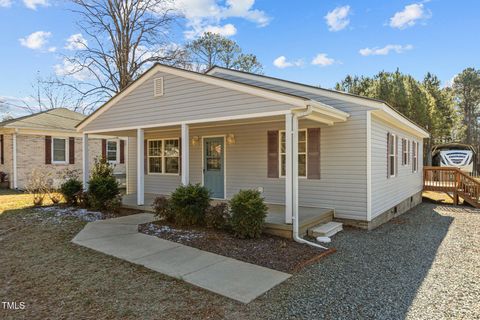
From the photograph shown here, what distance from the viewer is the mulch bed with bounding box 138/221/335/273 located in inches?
185

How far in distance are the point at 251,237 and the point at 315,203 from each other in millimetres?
2725

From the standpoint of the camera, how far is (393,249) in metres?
5.75

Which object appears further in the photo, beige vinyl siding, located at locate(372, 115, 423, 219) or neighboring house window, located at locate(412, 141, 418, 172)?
neighboring house window, located at locate(412, 141, 418, 172)

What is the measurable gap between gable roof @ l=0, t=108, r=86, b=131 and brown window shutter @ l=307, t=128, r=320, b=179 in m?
13.4

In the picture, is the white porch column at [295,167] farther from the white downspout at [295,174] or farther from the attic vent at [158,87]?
the attic vent at [158,87]

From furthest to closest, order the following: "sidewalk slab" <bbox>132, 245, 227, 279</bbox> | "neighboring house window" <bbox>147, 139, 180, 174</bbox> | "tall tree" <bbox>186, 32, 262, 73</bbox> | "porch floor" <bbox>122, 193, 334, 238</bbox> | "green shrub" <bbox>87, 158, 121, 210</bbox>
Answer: "tall tree" <bbox>186, 32, 262, 73</bbox> < "neighboring house window" <bbox>147, 139, 180, 174</bbox> < "green shrub" <bbox>87, 158, 121, 210</bbox> < "porch floor" <bbox>122, 193, 334, 238</bbox> < "sidewalk slab" <bbox>132, 245, 227, 279</bbox>

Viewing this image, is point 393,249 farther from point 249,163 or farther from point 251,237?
point 249,163

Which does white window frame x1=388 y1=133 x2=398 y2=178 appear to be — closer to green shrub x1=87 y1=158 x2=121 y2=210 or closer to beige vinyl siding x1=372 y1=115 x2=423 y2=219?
beige vinyl siding x1=372 y1=115 x2=423 y2=219

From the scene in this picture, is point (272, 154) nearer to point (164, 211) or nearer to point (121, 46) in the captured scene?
point (164, 211)

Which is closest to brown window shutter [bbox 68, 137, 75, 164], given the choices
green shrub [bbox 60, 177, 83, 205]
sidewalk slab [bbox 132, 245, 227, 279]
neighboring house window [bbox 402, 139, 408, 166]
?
green shrub [bbox 60, 177, 83, 205]

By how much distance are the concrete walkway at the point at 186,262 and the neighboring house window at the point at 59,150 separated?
11.1 m

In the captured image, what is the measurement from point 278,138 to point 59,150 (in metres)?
12.9

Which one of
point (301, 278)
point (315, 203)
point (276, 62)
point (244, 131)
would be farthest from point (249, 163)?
point (276, 62)

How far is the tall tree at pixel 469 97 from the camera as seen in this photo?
3409cm
